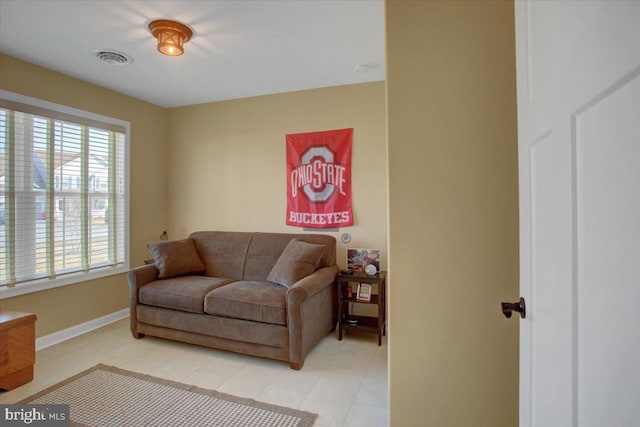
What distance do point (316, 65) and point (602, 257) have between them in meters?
2.80

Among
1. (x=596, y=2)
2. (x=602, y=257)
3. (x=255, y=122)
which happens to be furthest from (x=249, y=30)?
(x=602, y=257)

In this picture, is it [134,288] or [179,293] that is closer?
[179,293]

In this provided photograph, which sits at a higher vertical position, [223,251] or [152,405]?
[223,251]

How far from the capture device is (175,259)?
326cm

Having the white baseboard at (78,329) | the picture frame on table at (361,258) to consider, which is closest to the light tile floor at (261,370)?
the white baseboard at (78,329)

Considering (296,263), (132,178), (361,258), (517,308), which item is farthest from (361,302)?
(132,178)

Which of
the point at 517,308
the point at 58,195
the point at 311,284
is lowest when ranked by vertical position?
the point at 311,284

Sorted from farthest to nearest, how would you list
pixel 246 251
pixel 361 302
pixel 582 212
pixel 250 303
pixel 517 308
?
pixel 246 251
pixel 361 302
pixel 250 303
pixel 517 308
pixel 582 212

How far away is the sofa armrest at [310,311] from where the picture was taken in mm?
2439

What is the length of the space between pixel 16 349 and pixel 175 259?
1.32 metres

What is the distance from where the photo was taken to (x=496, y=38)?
130cm

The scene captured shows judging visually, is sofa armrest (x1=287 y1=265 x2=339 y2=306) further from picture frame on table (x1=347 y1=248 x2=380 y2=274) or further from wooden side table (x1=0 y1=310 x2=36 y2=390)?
wooden side table (x1=0 y1=310 x2=36 y2=390)

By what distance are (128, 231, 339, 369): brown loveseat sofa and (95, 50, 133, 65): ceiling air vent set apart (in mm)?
1747

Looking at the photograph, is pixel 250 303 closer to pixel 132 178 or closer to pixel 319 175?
pixel 319 175
